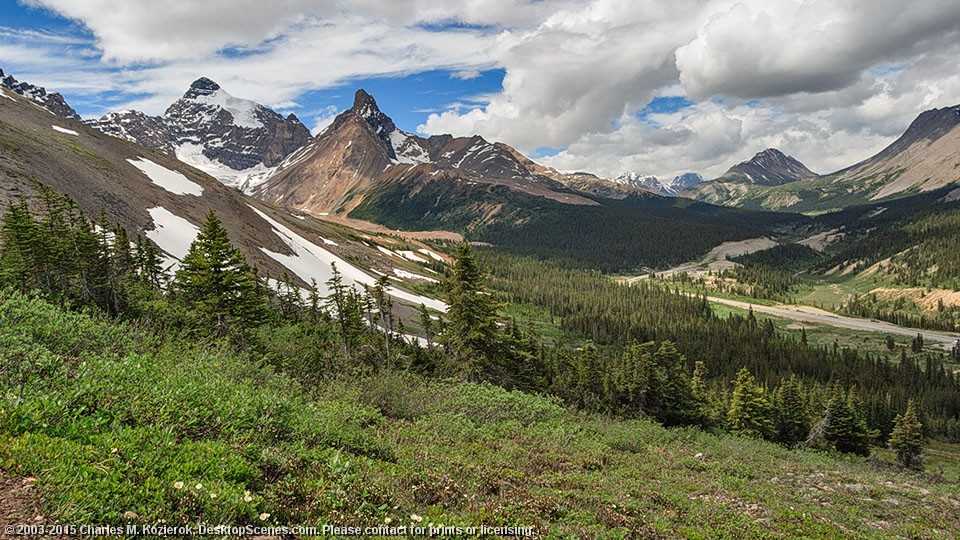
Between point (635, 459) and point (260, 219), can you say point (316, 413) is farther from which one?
point (260, 219)

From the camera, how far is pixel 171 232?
2312 inches

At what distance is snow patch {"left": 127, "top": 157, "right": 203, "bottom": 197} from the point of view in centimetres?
7531

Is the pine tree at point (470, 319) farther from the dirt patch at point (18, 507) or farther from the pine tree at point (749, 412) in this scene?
the pine tree at point (749, 412)

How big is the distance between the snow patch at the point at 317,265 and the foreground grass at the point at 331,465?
58610mm

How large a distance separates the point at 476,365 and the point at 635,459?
51.6 ft

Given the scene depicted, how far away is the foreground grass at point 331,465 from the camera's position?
621cm

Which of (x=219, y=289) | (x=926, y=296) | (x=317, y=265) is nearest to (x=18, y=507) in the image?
(x=219, y=289)

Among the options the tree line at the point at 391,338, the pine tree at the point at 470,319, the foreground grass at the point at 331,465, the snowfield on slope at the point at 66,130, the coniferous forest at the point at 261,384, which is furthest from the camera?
the snowfield on slope at the point at 66,130

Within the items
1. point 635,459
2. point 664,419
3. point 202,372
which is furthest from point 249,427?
point 664,419

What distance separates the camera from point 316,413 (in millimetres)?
11852

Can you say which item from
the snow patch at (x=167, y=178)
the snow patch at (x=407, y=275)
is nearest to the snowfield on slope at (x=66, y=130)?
the snow patch at (x=167, y=178)

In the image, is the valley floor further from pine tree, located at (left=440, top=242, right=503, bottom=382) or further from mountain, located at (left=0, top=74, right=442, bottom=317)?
pine tree, located at (left=440, top=242, right=503, bottom=382)

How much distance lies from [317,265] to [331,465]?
7945 centimetres

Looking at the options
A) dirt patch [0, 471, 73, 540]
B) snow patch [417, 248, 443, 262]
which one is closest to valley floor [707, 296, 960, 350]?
snow patch [417, 248, 443, 262]
